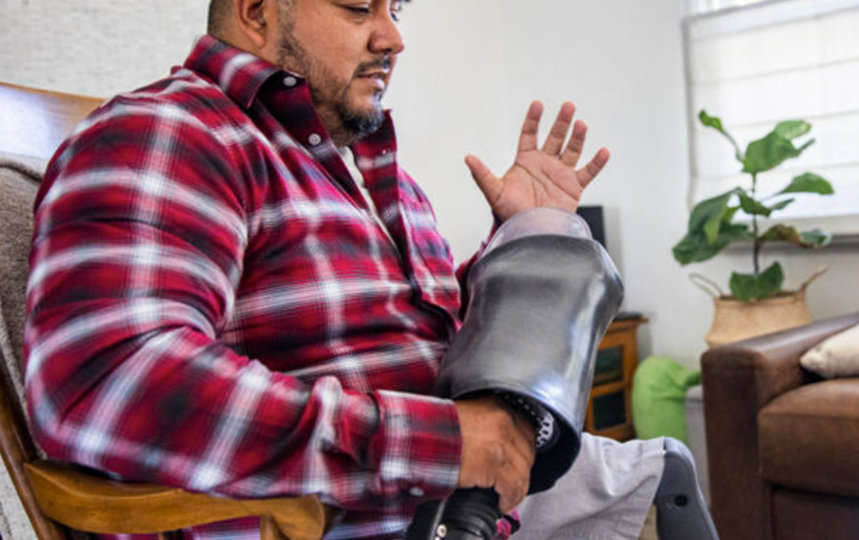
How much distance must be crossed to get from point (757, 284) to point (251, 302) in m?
2.43

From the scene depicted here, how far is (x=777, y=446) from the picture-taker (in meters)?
1.96

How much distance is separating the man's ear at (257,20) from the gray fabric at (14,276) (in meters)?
0.27

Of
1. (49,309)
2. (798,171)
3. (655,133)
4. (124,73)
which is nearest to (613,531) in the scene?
(49,309)

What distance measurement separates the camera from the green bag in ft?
10.2

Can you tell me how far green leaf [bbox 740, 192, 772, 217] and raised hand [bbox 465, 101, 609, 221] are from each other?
6.54 feet

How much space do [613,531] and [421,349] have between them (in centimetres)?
30

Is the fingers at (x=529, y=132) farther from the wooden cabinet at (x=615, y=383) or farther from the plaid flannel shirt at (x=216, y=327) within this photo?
the wooden cabinet at (x=615, y=383)

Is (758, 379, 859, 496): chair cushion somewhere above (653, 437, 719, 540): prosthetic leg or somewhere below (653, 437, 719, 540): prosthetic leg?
below

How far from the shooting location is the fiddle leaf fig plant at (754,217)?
2.89 metres

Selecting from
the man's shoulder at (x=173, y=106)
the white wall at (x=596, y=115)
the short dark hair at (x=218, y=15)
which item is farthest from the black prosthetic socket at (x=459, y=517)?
the white wall at (x=596, y=115)

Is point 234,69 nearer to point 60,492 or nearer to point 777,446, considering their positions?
point 60,492

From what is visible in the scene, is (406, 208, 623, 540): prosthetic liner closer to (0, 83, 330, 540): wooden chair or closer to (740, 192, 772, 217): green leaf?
(0, 83, 330, 540): wooden chair

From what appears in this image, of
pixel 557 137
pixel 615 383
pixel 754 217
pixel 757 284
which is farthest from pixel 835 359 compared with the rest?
pixel 557 137

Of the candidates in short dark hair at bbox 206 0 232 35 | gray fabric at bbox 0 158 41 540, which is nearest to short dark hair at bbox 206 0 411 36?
short dark hair at bbox 206 0 232 35
